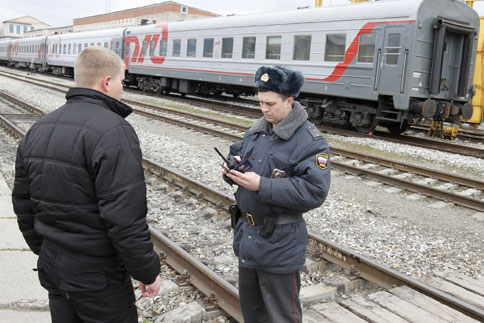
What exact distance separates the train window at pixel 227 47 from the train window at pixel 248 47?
27.5 inches

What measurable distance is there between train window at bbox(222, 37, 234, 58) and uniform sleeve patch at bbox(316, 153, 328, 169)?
1474cm

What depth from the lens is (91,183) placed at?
2.10 meters

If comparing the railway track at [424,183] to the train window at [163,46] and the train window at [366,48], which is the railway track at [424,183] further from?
the train window at [163,46]

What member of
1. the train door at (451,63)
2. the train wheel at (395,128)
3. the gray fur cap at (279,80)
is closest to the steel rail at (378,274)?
the gray fur cap at (279,80)

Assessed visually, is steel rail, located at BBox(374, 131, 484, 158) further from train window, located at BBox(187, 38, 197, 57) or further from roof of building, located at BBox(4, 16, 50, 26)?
roof of building, located at BBox(4, 16, 50, 26)

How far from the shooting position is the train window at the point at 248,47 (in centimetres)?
1581

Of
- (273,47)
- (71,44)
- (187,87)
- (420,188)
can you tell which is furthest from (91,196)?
(71,44)

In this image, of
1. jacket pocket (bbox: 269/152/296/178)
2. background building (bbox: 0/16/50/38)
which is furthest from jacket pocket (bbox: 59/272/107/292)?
background building (bbox: 0/16/50/38)

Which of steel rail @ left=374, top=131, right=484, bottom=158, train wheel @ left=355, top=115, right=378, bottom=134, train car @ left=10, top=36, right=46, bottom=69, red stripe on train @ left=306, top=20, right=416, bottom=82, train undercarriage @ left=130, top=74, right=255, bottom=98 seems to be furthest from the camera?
train car @ left=10, top=36, right=46, bottom=69

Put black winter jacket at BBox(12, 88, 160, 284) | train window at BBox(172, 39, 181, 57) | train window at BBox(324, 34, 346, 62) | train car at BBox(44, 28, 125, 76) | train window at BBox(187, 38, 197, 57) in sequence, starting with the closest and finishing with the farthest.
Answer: black winter jacket at BBox(12, 88, 160, 284)
train window at BBox(324, 34, 346, 62)
train window at BBox(187, 38, 197, 57)
train window at BBox(172, 39, 181, 57)
train car at BBox(44, 28, 125, 76)

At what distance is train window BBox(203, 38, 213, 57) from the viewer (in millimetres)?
17859

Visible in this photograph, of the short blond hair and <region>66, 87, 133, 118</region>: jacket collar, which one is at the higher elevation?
the short blond hair

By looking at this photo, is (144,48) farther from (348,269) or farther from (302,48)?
(348,269)

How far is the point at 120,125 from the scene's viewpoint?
2.12 m
